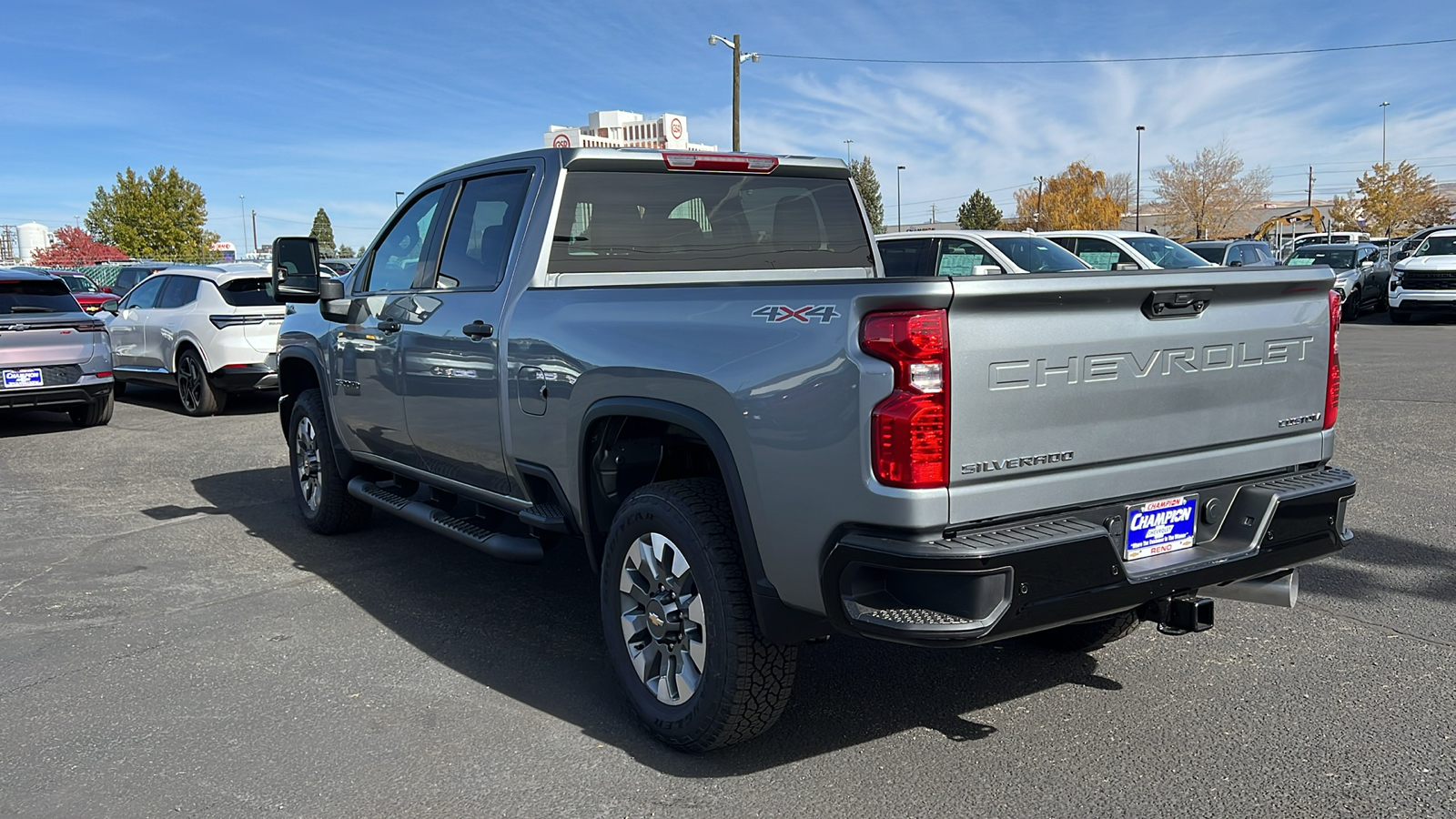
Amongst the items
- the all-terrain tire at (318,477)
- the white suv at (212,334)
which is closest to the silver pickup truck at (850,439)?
the all-terrain tire at (318,477)

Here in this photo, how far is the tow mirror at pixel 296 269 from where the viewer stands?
5.98m

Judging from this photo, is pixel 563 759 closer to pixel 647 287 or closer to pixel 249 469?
pixel 647 287

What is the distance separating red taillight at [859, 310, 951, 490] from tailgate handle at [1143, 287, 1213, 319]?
74cm

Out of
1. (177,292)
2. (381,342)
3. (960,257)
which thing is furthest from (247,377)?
(960,257)

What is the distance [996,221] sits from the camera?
275 ft

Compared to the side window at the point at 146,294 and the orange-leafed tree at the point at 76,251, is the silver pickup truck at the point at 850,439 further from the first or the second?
the orange-leafed tree at the point at 76,251

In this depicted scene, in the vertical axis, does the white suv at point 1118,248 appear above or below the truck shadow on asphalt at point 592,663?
above

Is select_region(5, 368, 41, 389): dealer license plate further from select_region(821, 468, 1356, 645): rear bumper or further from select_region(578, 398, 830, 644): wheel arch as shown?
select_region(821, 468, 1356, 645): rear bumper

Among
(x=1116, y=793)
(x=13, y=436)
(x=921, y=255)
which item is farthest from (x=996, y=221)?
(x=1116, y=793)

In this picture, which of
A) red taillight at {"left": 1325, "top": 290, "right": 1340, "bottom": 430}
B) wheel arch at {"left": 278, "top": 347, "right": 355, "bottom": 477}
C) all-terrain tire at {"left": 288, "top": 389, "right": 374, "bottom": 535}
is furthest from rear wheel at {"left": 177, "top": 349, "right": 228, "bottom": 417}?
red taillight at {"left": 1325, "top": 290, "right": 1340, "bottom": 430}

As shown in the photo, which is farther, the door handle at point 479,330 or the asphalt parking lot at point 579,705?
the door handle at point 479,330

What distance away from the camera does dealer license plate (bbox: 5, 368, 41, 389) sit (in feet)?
34.9

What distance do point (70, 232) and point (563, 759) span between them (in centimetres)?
8528

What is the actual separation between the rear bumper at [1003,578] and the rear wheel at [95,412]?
10.8m
